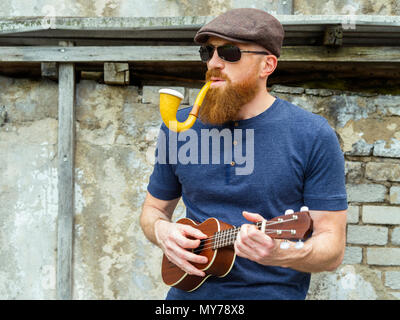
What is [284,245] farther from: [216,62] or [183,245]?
[216,62]

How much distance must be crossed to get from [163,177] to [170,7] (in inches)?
95.6

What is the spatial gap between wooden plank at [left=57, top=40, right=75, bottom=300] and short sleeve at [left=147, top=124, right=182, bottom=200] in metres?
1.63

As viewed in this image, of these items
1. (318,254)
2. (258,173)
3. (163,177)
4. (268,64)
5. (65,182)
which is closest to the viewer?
(318,254)

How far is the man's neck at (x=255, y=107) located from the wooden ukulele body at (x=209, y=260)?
49 cm

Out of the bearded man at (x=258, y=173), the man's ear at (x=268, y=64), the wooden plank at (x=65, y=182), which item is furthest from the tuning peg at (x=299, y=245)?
the wooden plank at (x=65, y=182)

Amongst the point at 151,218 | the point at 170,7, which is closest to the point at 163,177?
the point at 151,218

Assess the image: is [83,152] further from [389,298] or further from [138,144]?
[389,298]

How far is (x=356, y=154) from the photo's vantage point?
347 cm

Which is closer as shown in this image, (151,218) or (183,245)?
(183,245)

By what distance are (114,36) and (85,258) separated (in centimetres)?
186

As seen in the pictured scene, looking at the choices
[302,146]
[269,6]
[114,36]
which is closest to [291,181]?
[302,146]

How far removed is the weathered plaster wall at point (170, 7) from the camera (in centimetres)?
396

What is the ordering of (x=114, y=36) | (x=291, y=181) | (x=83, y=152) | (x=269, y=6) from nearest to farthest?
1. (x=291, y=181)
2. (x=114, y=36)
3. (x=83, y=152)
4. (x=269, y=6)

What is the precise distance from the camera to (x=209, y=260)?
71.6 inches
